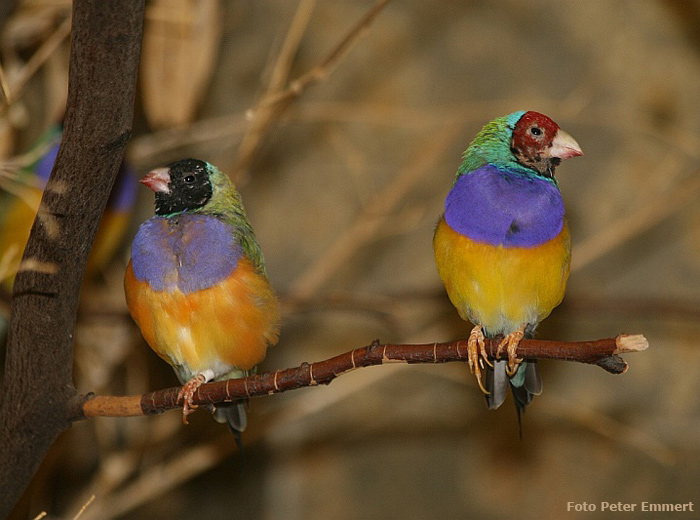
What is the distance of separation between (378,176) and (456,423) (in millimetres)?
1270

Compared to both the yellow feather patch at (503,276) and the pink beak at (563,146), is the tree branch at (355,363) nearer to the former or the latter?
the yellow feather patch at (503,276)

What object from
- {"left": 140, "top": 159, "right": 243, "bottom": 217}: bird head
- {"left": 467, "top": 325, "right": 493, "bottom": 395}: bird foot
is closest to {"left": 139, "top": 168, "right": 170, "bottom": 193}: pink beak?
{"left": 140, "top": 159, "right": 243, "bottom": 217}: bird head

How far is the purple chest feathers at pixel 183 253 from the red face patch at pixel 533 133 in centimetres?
73

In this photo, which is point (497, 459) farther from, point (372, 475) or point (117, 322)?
point (117, 322)

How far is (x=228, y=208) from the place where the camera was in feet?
6.89

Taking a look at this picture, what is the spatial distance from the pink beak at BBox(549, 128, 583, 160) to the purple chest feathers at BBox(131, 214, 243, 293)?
2.60 ft

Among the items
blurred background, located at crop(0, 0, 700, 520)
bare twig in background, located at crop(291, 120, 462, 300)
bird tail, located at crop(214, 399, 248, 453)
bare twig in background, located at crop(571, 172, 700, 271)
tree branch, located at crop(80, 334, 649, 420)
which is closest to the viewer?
tree branch, located at crop(80, 334, 649, 420)

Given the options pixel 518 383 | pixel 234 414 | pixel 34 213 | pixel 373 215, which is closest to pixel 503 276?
pixel 518 383

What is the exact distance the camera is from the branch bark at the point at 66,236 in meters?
1.69

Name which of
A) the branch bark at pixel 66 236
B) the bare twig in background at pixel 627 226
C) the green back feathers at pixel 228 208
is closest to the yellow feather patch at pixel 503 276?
the green back feathers at pixel 228 208

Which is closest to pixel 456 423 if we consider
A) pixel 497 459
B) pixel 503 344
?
pixel 497 459

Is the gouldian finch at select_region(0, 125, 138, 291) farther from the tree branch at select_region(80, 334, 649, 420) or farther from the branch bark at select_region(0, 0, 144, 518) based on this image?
the tree branch at select_region(80, 334, 649, 420)

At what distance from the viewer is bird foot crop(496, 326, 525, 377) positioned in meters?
1.71

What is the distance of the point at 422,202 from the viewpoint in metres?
4.17
